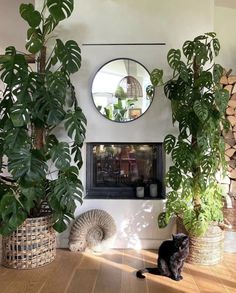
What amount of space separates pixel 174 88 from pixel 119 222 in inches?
53.3

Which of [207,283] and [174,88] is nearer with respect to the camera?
[207,283]

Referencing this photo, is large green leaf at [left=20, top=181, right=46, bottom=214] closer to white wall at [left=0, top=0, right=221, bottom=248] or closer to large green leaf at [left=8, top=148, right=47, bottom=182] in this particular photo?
large green leaf at [left=8, top=148, right=47, bottom=182]

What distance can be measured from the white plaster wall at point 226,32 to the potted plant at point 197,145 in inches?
36.0

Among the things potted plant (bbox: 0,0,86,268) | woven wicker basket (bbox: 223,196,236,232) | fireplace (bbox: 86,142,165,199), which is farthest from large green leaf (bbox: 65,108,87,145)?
woven wicker basket (bbox: 223,196,236,232)

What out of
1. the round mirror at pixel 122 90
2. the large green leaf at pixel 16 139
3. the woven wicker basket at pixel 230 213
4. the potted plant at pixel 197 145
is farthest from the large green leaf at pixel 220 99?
the large green leaf at pixel 16 139

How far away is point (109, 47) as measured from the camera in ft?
9.75

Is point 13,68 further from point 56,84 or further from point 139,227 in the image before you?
point 139,227

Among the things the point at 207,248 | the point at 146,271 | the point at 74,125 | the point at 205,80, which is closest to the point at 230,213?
the point at 207,248

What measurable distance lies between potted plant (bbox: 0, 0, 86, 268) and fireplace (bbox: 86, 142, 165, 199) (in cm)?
71

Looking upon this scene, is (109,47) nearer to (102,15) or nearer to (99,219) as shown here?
(102,15)

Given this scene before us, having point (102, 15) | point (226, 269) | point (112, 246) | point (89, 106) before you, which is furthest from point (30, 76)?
point (226, 269)

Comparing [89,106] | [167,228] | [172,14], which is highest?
[172,14]

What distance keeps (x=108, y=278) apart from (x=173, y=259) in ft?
1.65

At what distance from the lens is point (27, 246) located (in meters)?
2.44
